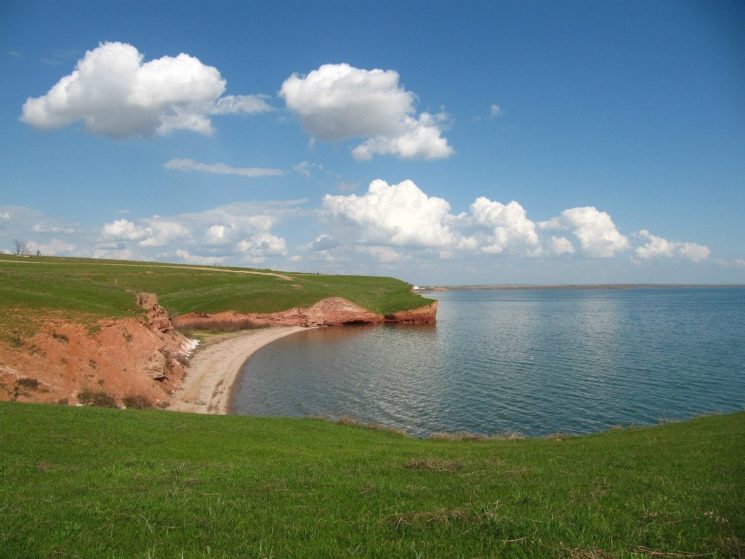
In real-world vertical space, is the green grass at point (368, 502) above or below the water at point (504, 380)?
above

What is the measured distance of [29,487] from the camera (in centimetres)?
1123

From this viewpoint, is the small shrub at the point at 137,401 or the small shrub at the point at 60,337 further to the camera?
the small shrub at the point at 60,337

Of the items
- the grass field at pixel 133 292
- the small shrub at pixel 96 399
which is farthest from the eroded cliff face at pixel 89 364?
the grass field at pixel 133 292

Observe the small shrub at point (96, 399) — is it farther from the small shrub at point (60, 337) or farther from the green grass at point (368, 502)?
the green grass at point (368, 502)

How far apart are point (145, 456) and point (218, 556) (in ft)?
36.0

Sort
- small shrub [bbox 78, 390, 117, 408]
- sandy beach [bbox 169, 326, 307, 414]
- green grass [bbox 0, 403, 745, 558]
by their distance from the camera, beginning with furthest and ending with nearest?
sandy beach [bbox 169, 326, 307, 414], small shrub [bbox 78, 390, 117, 408], green grass [bbox 0, 403, 745, 558]

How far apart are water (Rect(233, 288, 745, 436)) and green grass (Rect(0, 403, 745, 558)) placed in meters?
16.3

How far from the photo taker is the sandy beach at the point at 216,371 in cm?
3772

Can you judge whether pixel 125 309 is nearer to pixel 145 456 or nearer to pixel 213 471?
pixel 145 456

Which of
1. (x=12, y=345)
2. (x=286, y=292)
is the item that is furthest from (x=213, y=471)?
(x=286, y=292)

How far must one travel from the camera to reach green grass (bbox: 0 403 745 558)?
287 inches

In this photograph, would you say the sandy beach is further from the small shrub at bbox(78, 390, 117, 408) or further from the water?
the small shrub at bbox(78, 390, 117, 408)

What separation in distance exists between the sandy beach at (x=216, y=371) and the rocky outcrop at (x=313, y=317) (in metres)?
10.2

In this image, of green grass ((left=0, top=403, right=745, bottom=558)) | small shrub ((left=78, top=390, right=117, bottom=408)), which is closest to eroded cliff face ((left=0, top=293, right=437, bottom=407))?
small shrub ((left=78, top=390, right=117, bottom=408))
